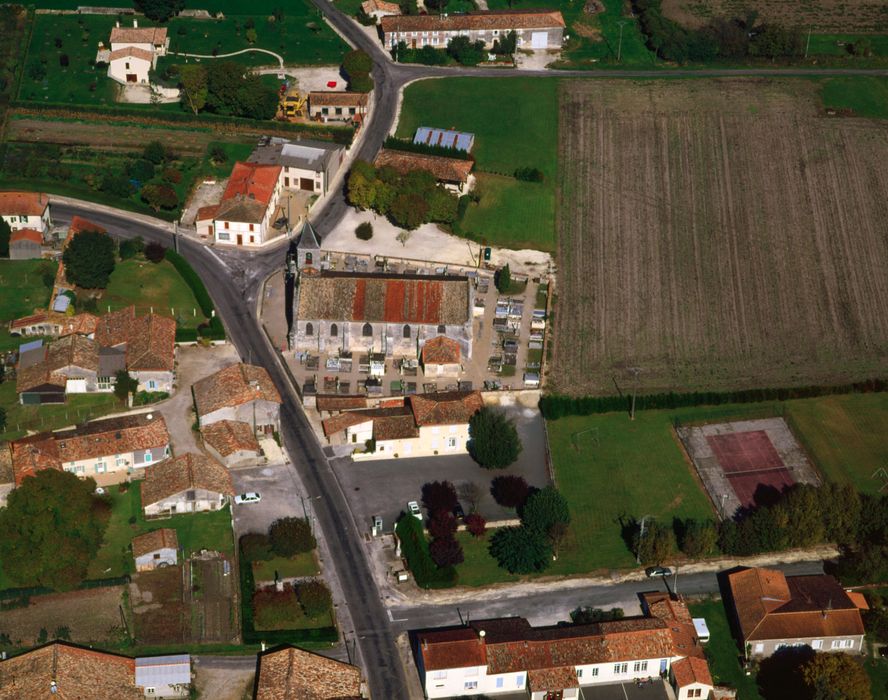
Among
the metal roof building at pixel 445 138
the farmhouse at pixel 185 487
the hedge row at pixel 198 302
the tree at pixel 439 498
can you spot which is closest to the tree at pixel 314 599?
the tree at pixel 439 498

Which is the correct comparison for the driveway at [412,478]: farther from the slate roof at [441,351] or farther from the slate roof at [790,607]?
the slate roof at [790,607]

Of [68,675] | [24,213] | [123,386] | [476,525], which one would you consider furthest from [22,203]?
[68,675]

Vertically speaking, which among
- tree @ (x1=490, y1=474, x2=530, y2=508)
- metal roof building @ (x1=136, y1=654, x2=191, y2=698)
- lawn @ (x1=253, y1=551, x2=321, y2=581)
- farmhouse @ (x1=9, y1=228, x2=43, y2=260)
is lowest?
metal roof building @ (x1=136, y1=654, x2=191, y2=698)

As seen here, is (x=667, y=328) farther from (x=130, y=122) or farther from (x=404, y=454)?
(x=130, y=122)

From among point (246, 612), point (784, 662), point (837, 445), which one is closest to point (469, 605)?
point (246, 612)

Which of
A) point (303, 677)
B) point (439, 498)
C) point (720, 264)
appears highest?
point (720, 264)

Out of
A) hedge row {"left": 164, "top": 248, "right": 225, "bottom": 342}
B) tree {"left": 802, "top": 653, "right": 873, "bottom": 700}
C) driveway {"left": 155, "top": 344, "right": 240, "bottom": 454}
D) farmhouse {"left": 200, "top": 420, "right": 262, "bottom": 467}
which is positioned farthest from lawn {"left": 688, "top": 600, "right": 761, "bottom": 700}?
hedge row {"left": 164, "top": 248, "right": 225, "bottom": 342}

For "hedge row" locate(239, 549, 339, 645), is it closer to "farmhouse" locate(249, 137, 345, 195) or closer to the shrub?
the shrub

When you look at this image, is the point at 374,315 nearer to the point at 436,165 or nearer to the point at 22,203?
the point at 436,165
